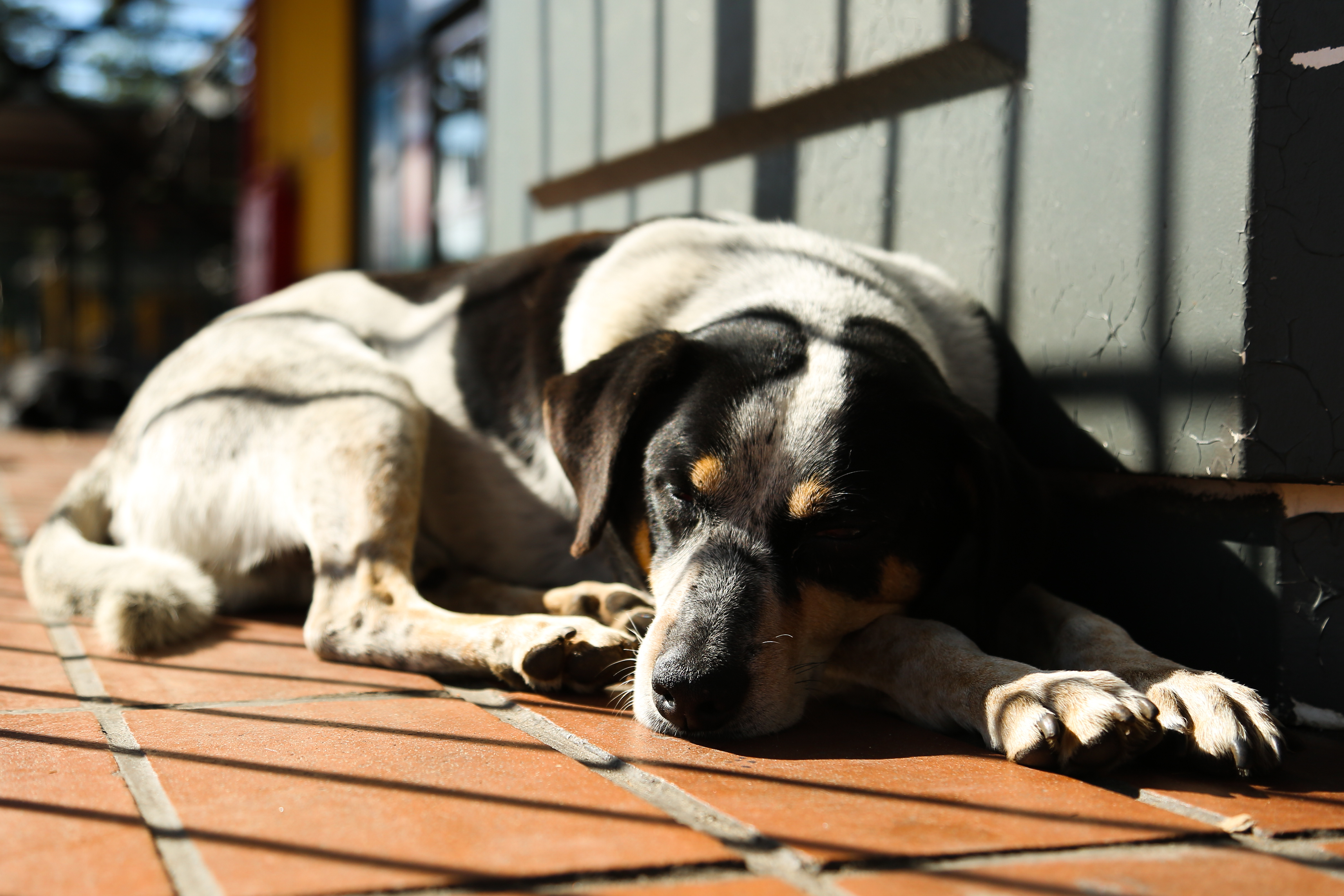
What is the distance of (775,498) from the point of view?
1.92 meters

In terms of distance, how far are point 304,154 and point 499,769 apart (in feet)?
34.3

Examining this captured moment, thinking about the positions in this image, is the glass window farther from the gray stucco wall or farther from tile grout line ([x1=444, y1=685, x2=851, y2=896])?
tile grout line ([x1=444, y1=685, x2=851, y2=896])

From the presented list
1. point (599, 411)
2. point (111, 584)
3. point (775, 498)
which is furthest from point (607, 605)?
point (111, 584)

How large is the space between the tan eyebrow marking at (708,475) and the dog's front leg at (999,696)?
37 centimetres

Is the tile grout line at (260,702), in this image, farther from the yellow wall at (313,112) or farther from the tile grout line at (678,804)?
the yellow wall at (313,112)

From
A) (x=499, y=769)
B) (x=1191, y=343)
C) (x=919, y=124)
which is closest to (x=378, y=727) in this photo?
(x=499, y=769)

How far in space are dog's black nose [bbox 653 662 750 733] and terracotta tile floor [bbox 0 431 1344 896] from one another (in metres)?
0.04

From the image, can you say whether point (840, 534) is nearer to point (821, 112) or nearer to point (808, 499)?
point (808, 499)

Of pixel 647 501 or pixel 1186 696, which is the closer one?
pixel 1186 696

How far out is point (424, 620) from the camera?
2254 millimetres

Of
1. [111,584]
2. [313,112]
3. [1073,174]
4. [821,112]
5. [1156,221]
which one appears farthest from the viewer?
[313,112]

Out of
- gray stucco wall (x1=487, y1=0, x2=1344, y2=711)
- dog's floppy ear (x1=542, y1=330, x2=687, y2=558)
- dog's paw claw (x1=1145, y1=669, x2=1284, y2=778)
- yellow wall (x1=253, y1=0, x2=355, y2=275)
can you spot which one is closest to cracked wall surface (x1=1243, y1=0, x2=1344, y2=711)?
gray stucco wall (x1=487, y1=0, x2=1344, y2=711)

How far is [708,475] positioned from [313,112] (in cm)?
975

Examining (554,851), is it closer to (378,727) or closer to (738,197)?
(378,727)
